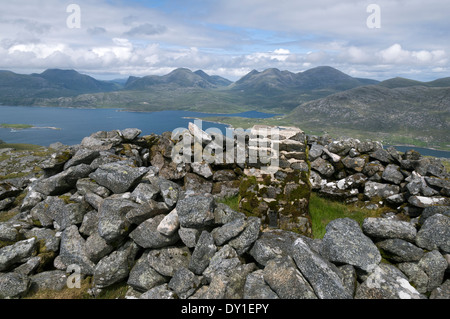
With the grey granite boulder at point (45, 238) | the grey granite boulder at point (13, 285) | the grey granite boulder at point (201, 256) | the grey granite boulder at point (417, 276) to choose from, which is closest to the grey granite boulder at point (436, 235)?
the grey granite boulder at point (417, 276)

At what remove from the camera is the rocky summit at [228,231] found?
7.48 meters

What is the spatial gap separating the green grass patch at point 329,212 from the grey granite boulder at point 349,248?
3.17m

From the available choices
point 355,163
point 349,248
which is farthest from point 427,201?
point 349,248

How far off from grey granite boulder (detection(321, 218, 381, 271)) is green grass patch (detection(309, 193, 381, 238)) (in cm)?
317

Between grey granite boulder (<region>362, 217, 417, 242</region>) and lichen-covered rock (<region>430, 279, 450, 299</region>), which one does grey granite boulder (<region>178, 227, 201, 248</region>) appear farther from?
lichen-covered rock (<region>430, 279, 450, 299</region>)

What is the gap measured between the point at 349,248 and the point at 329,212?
18.8 feet

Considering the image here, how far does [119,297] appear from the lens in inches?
375

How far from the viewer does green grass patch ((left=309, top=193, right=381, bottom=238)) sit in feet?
39.5
